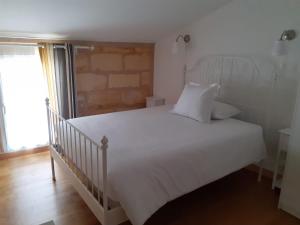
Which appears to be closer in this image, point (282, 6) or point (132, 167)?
point (132, 167)

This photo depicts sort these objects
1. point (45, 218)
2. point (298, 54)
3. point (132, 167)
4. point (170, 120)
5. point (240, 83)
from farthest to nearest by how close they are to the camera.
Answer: point (240, 83)
point (170, 120)
point (298, 54)
point (45, 218)
point (132, 167)

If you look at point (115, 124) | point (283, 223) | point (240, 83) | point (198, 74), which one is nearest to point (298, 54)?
point (240, 83)

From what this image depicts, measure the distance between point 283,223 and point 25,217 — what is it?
228 centimetres

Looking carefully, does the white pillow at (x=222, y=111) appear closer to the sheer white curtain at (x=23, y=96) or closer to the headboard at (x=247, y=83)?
the headboard at (x=247, y=83)

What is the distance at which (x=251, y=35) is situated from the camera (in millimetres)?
2811

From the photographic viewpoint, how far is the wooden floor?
6.86 ft

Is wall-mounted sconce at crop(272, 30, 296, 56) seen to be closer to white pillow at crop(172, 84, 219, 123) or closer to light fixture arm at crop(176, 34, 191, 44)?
white pillow at crop(172, 84, 219, 123)

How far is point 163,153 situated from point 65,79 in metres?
2.02

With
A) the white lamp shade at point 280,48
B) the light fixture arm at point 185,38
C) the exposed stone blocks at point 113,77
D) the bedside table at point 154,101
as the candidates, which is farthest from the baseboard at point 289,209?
the exposed stone blocks at point 113,77

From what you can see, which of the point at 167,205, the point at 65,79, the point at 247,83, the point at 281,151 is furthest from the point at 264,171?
the point at 65,79

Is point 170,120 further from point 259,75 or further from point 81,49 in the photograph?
point 81,49

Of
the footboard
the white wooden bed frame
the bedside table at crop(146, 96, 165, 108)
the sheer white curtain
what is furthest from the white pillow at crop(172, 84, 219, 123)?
the sheer white curtain

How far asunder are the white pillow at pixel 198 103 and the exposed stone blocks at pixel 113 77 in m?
1.38

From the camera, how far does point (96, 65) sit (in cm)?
358
